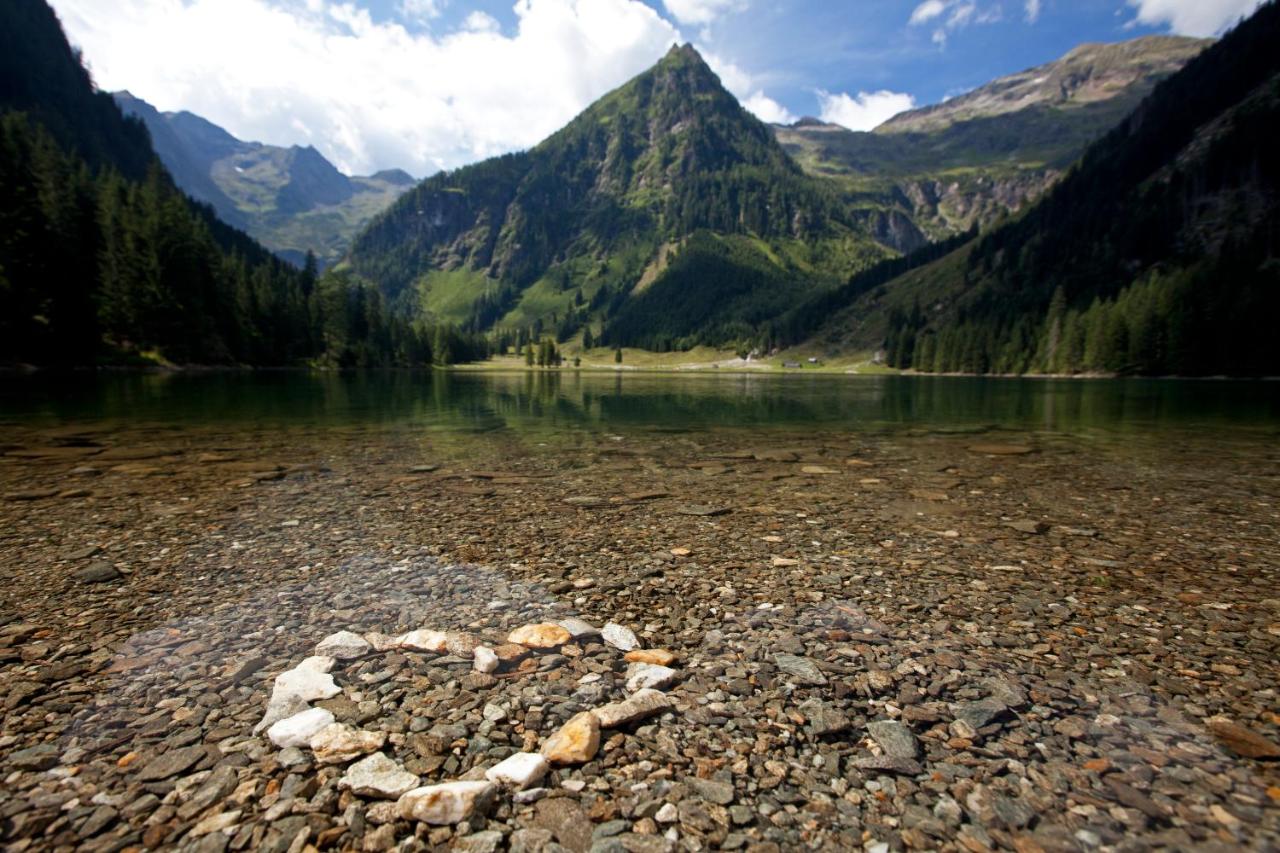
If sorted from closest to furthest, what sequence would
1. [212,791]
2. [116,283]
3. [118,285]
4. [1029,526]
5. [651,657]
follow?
[212,791], [651,657], [1029,526], [116,283], [118,285]

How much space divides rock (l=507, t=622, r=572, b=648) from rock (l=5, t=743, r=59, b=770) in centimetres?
386

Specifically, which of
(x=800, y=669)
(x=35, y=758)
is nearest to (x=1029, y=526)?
(x=800, y=669)

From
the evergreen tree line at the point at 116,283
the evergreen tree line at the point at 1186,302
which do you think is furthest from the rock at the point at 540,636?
the evergreen tree line at the point at 1186,302

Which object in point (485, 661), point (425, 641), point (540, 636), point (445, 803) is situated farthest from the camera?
point (540, 636)

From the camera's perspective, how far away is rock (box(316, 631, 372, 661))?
20.5 ft

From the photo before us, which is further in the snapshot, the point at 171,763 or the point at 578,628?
the point at 578,628

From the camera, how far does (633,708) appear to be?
17.2 ft

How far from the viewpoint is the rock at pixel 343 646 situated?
626 centimetres

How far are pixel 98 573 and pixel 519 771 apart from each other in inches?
338

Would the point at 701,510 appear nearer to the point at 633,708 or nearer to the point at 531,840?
the point at 633,708

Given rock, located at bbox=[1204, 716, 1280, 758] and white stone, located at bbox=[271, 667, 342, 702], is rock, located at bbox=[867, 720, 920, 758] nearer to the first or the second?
rock, located at bbox=[1204, 716, 1280, 758]

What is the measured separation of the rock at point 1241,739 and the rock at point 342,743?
7.21 metres

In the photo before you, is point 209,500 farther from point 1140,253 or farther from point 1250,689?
point 1140,253

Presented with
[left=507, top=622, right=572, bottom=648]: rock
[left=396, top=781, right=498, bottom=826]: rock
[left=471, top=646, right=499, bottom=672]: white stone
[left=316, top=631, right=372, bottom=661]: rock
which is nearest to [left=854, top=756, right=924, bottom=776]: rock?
[left=396, top=781, right=498, bottom=826]: rock
